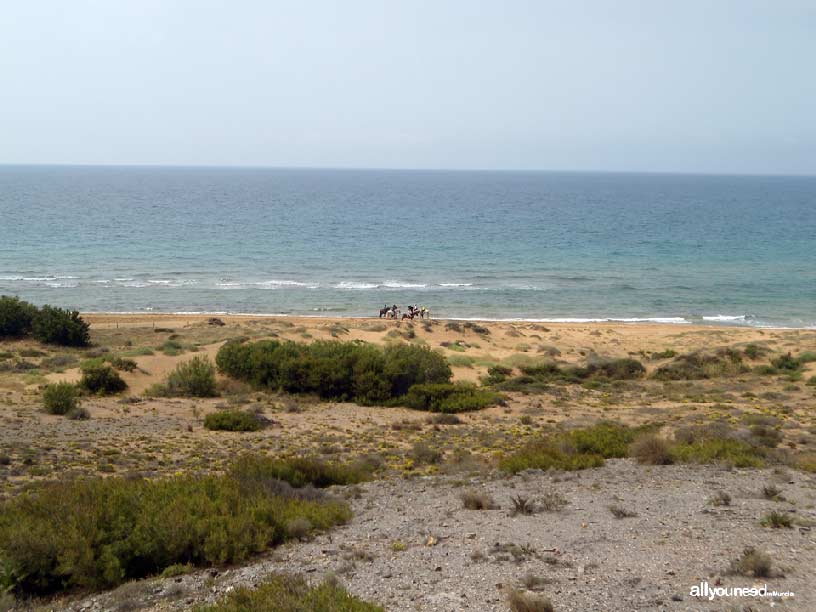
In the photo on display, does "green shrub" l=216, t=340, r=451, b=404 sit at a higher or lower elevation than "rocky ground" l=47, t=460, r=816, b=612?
lower

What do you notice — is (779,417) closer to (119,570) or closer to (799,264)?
(119,570)

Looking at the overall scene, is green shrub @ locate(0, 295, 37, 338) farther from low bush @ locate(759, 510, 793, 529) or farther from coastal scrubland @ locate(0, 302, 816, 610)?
low bush @ locate(759, 510, 793, 529)

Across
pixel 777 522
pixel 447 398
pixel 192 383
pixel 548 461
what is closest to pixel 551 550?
pixel 777 522

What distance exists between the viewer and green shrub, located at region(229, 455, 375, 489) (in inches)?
461

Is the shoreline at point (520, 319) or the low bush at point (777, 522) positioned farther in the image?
the shoreline at point (520, 319)

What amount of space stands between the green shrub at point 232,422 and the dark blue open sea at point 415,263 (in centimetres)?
2873

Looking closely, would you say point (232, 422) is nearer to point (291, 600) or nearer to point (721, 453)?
point (721, 453)

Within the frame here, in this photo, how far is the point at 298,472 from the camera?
41.0 ft

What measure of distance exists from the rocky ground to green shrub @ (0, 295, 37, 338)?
77.4 feet

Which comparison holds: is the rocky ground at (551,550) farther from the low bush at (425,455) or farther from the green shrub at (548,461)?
the low bush at (425,455)

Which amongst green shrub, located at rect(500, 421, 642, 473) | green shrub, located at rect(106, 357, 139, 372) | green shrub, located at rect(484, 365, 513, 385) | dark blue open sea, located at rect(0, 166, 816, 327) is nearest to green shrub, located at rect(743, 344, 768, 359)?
green shrub, located at rect(484, 365, 513, 385)

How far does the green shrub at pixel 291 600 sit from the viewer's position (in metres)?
6.82

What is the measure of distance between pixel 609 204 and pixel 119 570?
493 feet

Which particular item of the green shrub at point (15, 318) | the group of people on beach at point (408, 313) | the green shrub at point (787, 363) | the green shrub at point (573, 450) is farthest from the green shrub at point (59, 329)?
the green shrub at point (787, 363)
